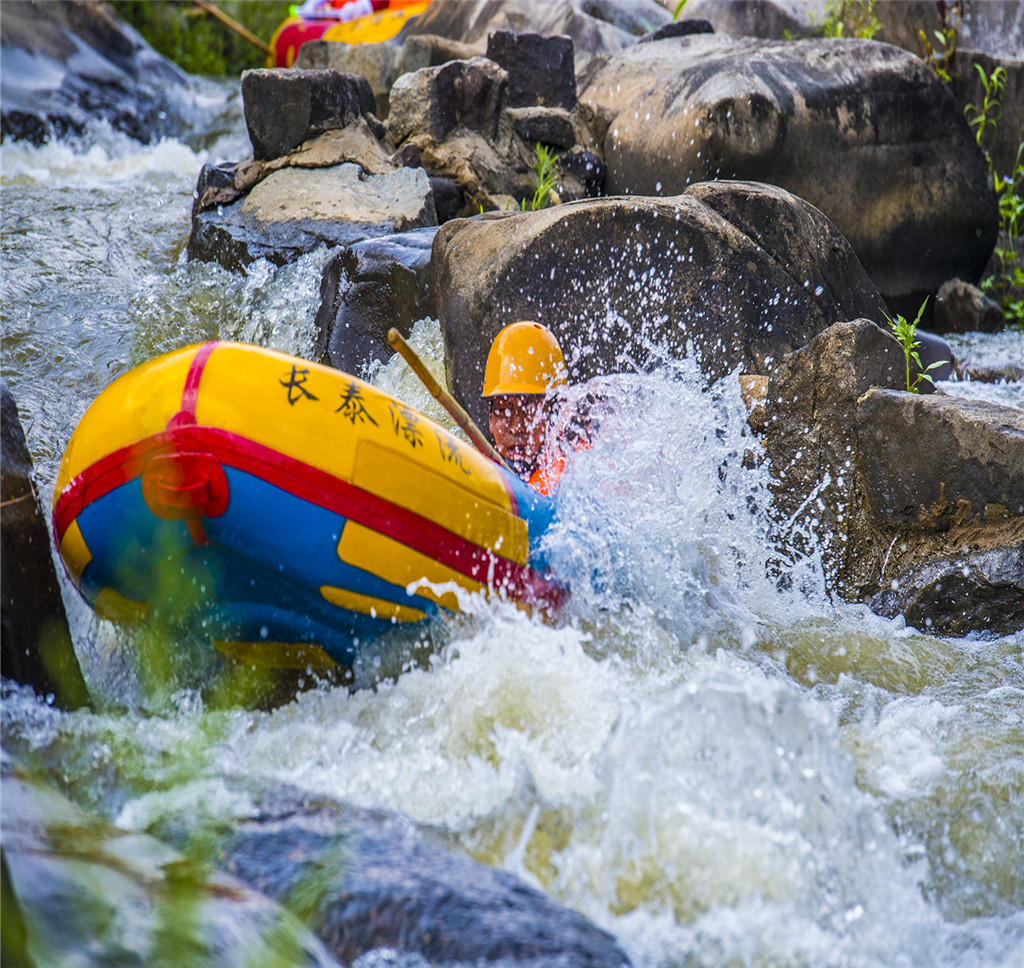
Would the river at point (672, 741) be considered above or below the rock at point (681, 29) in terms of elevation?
below

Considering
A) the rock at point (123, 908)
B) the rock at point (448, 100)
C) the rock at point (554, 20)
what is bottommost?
the rock at point (123, 908)

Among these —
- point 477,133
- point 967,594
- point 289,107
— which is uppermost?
point 289,107

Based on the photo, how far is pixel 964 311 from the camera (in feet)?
21.6

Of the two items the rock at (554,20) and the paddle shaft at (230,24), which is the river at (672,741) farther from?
the paddle shaft at (230,24)

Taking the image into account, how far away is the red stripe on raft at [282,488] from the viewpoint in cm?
201

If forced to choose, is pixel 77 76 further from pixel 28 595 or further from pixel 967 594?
pixel 967 594

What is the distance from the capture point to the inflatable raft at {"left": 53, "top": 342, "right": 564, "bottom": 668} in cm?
203

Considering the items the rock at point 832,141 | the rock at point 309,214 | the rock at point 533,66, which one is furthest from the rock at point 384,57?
the rock at point 309,214

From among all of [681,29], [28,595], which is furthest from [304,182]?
[681,29]

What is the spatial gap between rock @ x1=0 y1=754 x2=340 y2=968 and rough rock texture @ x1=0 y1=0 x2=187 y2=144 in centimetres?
905

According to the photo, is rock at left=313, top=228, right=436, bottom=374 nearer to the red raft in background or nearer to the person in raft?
the person in raft

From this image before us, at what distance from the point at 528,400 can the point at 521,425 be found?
97mm

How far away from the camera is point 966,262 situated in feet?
22.7

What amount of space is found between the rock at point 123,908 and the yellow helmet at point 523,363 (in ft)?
7.02
